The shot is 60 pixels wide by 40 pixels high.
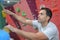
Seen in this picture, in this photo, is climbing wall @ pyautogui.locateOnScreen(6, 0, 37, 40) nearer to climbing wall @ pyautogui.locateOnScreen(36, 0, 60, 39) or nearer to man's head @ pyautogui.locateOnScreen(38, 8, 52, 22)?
climbing wall @ pyautogui.locateOnScreen(36, 0, 60, 39)

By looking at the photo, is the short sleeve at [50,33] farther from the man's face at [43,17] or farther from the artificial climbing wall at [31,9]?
the artificial climbing wall at [31,9]

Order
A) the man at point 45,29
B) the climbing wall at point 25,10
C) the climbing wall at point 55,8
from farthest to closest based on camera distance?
the climbing wall at point 25,10
the climbing wall at point 55,8
the man at point 45,29

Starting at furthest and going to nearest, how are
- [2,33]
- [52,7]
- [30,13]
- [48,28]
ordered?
[30,13] < [52,7] < [48,28] < [2,33]

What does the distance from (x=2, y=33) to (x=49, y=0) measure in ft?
3.13

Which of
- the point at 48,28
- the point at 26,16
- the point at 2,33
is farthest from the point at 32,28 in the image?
the point at 2,33

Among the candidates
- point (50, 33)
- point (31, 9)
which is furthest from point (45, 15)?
point (31, 9)

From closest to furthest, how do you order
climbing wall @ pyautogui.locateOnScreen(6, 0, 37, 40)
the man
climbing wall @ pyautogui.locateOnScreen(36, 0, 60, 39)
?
the man < climbing wall @ pyautogui.locateOnScreen(36, 0, 60, 39) < climbing wall @ pyautogui.locateOnScreen(6, 0, 37, 40)

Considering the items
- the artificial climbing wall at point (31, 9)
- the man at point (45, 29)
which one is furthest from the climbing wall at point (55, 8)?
the man at point (45, 29)

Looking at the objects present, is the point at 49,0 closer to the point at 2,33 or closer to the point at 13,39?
the point at 13,39

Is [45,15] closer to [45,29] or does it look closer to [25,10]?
[45,29]

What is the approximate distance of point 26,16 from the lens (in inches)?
74.7

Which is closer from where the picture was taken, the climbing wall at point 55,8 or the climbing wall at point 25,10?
the climbing wall at point 55,8

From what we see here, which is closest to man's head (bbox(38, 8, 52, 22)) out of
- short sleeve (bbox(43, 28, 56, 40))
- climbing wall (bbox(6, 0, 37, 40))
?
short sleeve (bbox(43, 28, 56, 40))

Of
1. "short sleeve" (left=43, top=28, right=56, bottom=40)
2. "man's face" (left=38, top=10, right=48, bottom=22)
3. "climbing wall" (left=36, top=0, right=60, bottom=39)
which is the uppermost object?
"climbing wall" (left=36, top=0, right=60, bottom=39)
